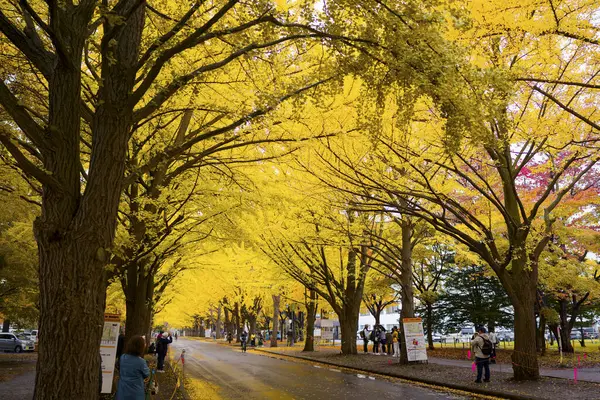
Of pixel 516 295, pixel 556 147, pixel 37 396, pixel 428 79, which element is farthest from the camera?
pixel 516 295

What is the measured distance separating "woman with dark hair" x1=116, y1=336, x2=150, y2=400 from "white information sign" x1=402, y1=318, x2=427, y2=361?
13.3 meters

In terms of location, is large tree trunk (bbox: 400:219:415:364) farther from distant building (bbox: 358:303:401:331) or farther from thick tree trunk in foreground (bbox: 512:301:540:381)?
distant building (bbox: 358:303:401:331)

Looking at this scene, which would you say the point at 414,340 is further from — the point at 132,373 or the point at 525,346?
the point at 132,373

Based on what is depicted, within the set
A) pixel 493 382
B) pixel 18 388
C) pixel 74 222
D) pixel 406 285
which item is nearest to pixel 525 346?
pixel 493 382

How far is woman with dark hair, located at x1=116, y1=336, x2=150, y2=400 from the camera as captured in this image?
626 centimetres

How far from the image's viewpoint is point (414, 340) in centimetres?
1825

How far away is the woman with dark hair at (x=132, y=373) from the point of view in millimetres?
6262

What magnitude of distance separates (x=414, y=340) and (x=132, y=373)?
45.5 ft

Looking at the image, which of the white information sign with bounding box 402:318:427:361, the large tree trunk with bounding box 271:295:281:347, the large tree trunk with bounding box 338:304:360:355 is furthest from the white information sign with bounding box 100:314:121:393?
the large tree trunk with bounding box 271:295:281:347

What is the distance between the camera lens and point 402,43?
516 cm

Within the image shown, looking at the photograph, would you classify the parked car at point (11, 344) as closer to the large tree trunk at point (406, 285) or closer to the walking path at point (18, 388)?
the walking path at point (18, 388)

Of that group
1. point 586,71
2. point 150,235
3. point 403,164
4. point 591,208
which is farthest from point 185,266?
point 591,208

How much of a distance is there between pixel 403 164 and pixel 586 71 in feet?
15.1

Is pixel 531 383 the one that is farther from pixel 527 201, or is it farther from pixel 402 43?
pixel 402 43
